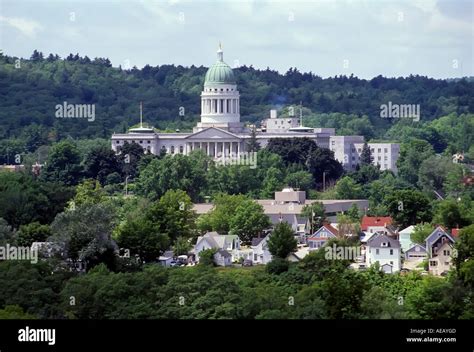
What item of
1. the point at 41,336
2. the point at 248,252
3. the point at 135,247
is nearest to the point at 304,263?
the point at 135,247

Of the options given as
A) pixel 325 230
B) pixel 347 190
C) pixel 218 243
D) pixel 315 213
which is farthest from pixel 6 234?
pixel 347 190

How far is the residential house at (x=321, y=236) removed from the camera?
7500cm

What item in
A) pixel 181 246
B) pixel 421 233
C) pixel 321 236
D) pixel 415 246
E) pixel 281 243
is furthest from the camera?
pixel 321 236

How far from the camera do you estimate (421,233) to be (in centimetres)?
7181

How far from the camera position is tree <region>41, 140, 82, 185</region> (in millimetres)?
101688

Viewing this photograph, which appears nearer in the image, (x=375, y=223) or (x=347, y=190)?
(x=375, y=223)

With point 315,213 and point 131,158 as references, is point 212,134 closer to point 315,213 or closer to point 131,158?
point 131,158

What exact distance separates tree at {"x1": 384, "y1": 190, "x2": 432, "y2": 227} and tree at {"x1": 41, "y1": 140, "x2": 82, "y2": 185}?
25726 millimetres

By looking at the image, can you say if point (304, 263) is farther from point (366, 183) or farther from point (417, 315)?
point (366, 183)

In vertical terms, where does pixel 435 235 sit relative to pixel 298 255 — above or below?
above

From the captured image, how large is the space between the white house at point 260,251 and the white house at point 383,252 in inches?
125

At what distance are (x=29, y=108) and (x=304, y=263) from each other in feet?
306

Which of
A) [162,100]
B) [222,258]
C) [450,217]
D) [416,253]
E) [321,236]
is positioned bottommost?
[222,258]

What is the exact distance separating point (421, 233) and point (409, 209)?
21.0 ft
